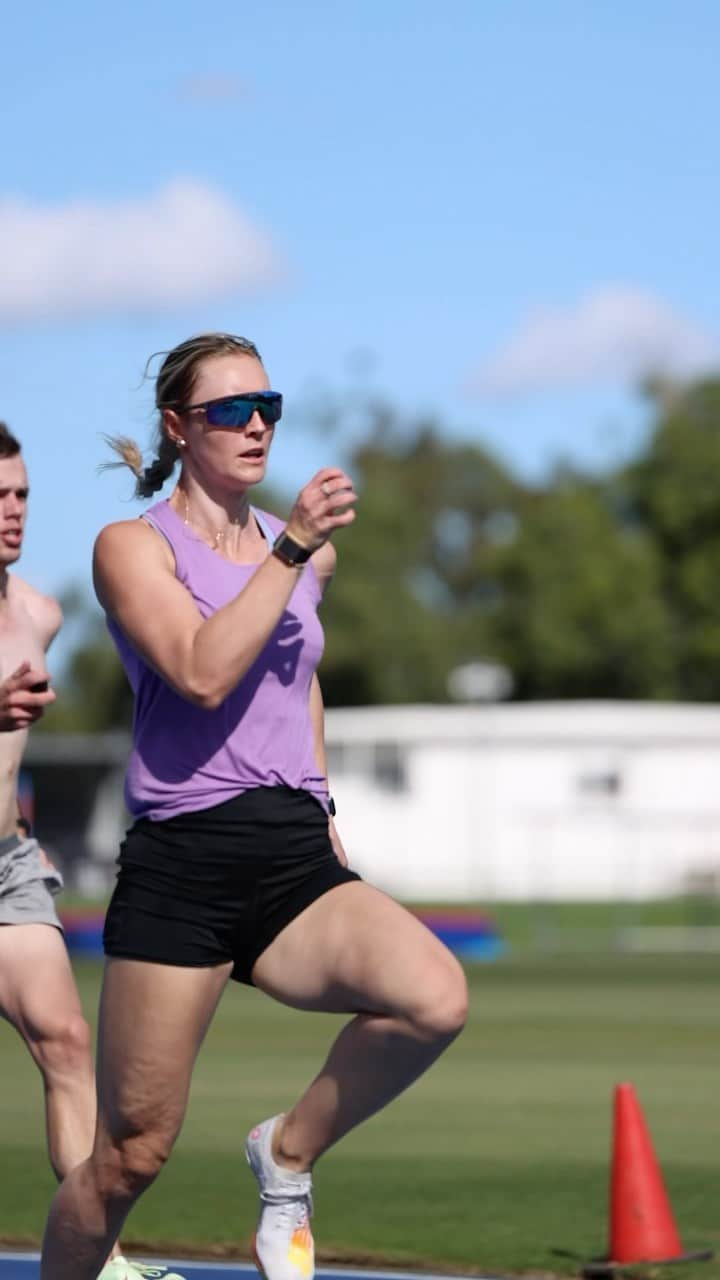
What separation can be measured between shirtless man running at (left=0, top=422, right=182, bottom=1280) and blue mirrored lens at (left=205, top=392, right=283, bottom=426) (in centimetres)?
144

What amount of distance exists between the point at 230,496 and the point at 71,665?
290ft

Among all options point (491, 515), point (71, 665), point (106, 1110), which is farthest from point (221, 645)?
point (491, 515)

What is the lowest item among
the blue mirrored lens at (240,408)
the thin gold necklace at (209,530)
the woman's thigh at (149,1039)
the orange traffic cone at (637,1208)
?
the orange traffic cone at (637,1208)

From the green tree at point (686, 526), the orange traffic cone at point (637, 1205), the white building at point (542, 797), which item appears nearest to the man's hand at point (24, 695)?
the orange traffic cone at point (637, 1205)

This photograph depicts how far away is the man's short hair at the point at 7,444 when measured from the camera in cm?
701

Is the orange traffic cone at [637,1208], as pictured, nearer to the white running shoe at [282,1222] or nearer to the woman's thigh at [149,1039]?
the white running shoe at [282,1222]

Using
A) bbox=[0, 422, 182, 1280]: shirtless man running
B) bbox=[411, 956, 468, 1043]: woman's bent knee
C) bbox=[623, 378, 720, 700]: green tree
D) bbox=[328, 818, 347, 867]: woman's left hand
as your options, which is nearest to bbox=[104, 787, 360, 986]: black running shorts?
bbox=[328, 818, 347, 867]: woman's left hand

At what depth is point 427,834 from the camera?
53750 millimetres

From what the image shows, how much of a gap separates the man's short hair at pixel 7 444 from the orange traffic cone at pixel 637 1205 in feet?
9.26

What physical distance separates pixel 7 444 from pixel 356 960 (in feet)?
7.53

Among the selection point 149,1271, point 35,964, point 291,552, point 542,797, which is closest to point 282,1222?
point 149,1271

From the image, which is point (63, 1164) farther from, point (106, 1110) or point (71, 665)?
point (71, 665)

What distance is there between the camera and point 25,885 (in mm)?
7070

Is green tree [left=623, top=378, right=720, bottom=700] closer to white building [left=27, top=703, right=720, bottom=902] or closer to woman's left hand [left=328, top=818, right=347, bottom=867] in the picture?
white building [left=27, top=703, right=720, bottom=902]
